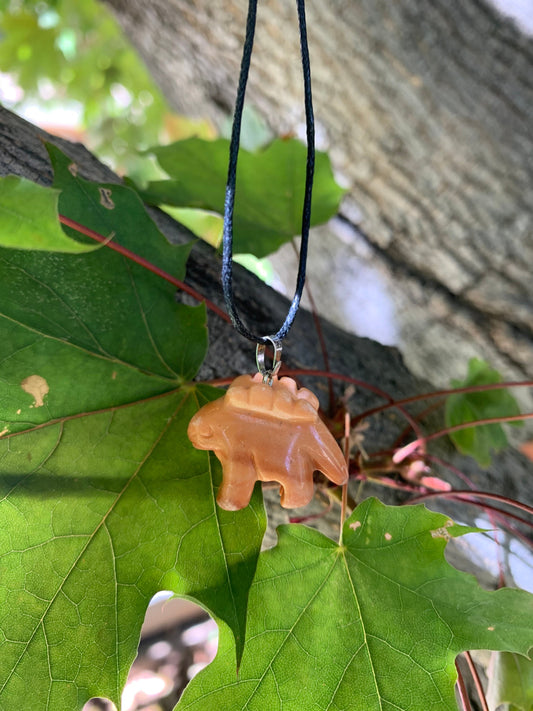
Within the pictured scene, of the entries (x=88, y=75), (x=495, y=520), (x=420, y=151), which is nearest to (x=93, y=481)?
(x=495, y=520)

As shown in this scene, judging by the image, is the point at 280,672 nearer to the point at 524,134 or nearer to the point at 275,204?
the point at 275,204

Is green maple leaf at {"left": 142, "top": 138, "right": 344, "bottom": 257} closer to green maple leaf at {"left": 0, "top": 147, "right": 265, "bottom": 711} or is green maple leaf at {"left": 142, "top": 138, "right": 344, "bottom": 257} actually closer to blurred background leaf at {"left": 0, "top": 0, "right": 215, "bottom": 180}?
green maple leaf at {"left": 0, "top": 147, "right": 265, "bottom": 711}

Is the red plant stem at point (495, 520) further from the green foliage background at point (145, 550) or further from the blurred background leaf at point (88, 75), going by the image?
the blurred background leaf at point (88, 75)

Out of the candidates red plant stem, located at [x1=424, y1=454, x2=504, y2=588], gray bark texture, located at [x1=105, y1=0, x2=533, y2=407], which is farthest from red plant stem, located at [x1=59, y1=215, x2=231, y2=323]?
gray bark texture, located at [x1=105, y1=0, x2=533, y2=407]

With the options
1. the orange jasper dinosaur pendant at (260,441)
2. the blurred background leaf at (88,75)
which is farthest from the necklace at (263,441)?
the blurred background leaf at (88,75)

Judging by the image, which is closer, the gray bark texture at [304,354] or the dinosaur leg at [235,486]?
the dinosaur leg at [235,486]

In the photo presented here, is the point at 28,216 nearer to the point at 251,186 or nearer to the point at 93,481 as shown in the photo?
the point at 93,481

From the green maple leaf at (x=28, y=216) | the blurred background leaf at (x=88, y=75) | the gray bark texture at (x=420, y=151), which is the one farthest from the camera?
the blurred background leaf at (x=88, y=75)
